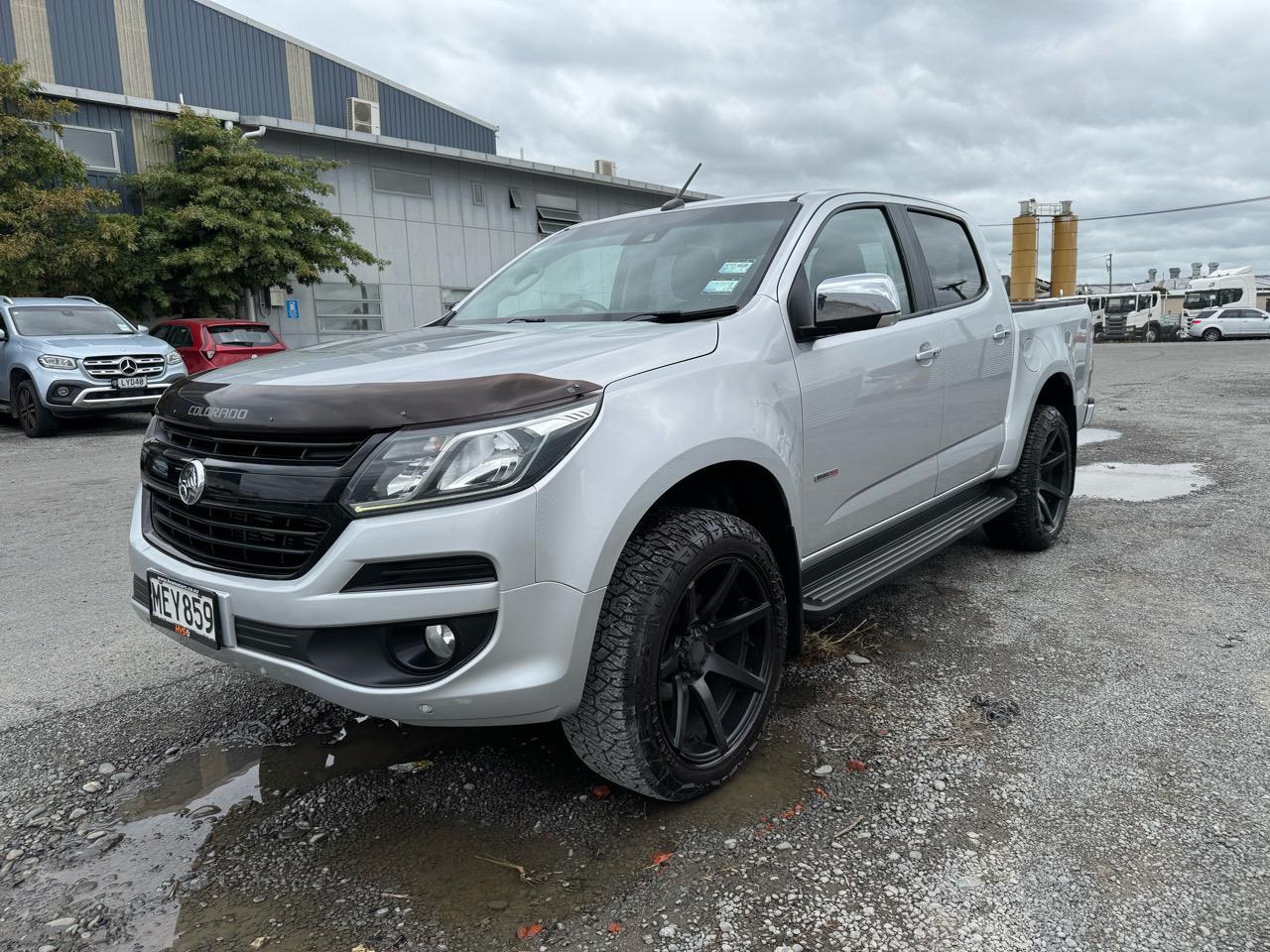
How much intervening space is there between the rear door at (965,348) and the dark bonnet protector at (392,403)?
2.13 metres

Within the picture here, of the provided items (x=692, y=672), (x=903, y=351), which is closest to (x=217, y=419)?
(x=692, y=672)

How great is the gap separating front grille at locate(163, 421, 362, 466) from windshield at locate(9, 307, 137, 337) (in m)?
10.8

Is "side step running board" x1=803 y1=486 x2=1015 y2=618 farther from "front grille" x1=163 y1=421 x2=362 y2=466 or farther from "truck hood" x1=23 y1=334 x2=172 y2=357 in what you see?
"truck hood" x1=23 y1=334 x2=172 y2=357

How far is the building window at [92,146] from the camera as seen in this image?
1745cm

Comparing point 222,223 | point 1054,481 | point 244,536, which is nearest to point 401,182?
point 222,223

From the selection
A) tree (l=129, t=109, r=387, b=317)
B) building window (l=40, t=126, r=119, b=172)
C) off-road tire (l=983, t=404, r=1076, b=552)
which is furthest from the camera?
building window (l=40, t=126, r=119, b=172)

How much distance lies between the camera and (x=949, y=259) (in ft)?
13.2

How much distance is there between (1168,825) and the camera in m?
2.26

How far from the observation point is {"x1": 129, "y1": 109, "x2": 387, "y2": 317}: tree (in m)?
17.3

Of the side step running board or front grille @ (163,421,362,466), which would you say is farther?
the side step running board

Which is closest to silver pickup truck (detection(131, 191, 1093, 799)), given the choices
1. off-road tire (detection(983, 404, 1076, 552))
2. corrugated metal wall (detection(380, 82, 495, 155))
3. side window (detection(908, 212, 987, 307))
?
side window (detection(908, 212, 987, 307))

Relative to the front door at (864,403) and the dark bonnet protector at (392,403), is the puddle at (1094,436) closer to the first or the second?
the front door at (864,403)

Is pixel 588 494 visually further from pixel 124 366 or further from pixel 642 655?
pixel 124 366

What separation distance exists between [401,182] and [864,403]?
68.7ft
